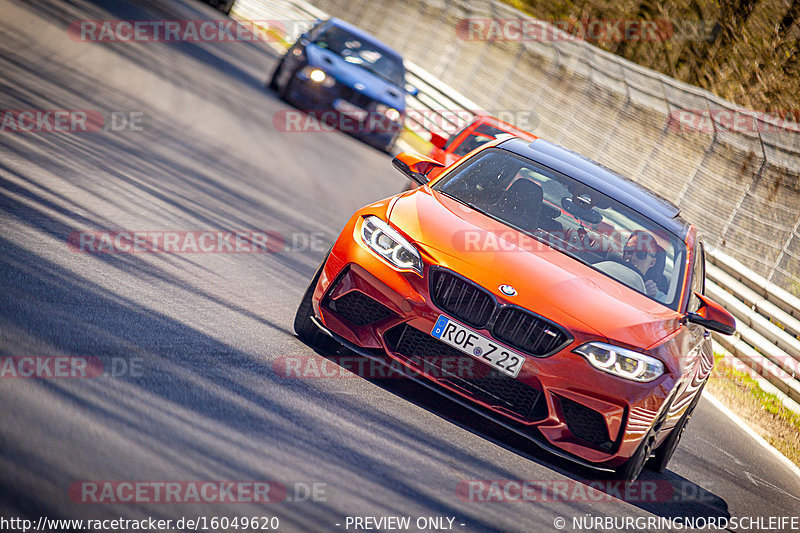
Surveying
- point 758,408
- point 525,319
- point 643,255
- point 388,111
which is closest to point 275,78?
point 388,111

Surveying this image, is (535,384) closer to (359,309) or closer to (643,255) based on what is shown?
(359,309)

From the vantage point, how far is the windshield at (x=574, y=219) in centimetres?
654

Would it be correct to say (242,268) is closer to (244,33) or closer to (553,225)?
(553,225)

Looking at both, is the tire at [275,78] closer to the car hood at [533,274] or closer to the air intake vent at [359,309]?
the car hood at [533,274]

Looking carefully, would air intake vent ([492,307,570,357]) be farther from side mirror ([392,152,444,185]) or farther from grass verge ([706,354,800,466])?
grass verge ([706,354,800,466])

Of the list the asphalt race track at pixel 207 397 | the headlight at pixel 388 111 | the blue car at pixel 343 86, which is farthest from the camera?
the headlight at pixel 388 111

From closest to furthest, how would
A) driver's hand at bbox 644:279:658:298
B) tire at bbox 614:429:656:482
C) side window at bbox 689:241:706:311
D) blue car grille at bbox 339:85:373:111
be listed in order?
tire at bbox 614:429:656:482 → driver's hand at bbox 644:279:658:298 → side window at bbox 689:241:706:311 → blue car grille at bbox 339:85:373:111

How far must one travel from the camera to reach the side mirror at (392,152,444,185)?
23.5 ft

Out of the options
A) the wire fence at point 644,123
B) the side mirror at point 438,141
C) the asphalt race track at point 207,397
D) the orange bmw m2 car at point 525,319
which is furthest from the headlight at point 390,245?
the wire fence at point 644,123

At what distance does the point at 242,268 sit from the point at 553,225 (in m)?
2.73

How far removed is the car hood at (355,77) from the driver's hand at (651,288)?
12626 millimetres

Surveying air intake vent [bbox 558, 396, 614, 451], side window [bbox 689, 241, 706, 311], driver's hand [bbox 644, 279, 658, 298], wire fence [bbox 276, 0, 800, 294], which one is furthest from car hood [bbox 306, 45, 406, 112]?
air intake vent [bbox 558, 396, 614, 451]

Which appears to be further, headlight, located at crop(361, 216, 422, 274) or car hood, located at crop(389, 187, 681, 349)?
headlight, located at crop(361, 216, 422, 274)

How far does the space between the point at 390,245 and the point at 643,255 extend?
6.24 ft
